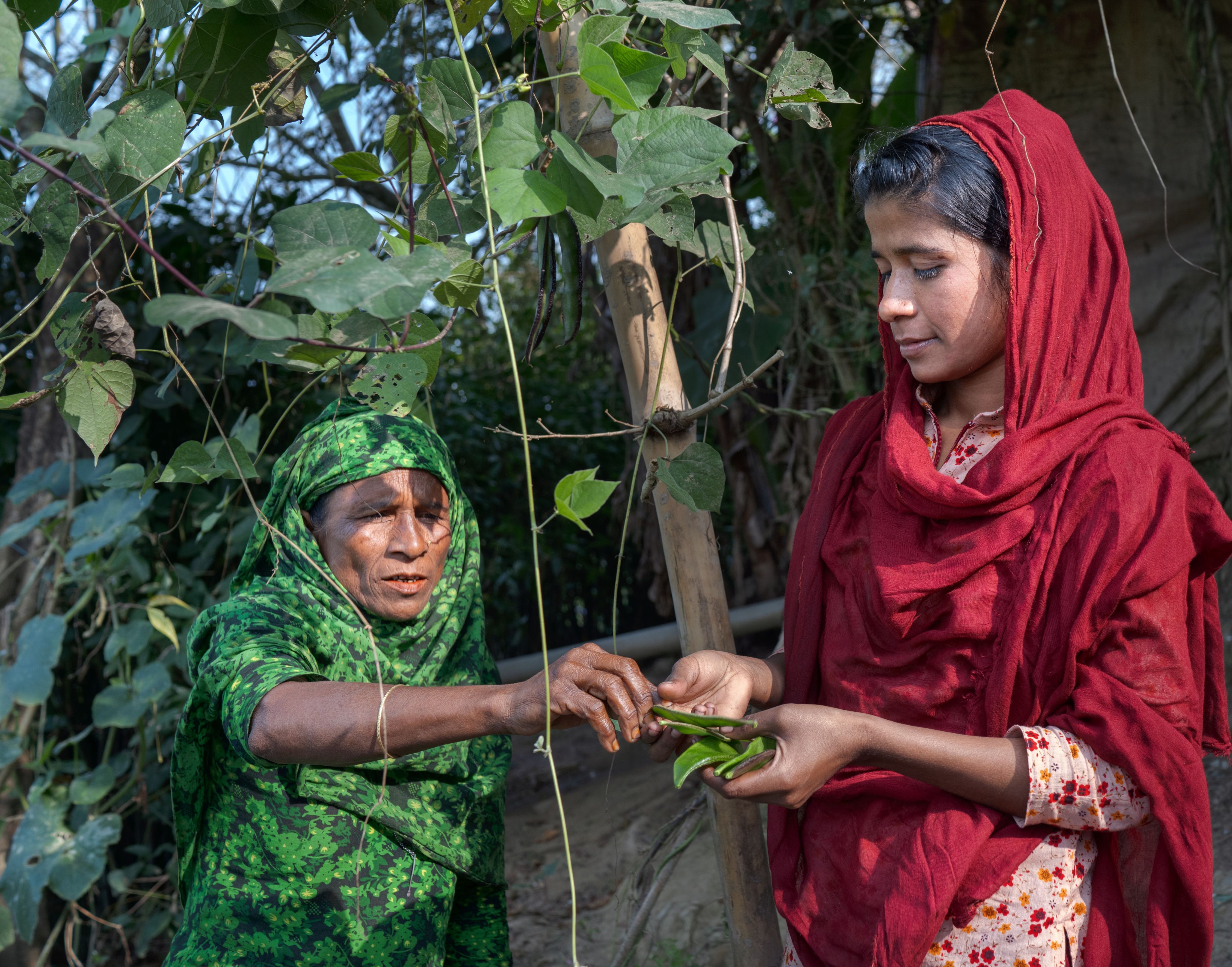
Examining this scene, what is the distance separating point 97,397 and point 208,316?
2.14ft

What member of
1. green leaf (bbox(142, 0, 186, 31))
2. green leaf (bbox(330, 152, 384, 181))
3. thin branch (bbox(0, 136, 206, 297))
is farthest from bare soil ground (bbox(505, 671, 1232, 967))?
green leaf (bbox(142, 0, 186, 31))

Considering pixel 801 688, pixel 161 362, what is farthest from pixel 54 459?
pixel 801 688

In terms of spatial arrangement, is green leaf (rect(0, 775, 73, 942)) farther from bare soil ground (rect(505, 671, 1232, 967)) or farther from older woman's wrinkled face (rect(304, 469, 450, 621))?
older woman's wrinkled face (rect(304, 469, 450, 621))

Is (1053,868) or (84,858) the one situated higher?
(1053,868)

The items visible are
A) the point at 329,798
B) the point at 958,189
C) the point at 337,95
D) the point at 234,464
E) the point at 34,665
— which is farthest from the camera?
the point at 34,665

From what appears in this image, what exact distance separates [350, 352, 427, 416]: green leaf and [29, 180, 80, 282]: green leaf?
0.39 m

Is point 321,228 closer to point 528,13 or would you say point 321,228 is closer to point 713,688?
point 528,13

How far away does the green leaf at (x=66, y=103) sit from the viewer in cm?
122

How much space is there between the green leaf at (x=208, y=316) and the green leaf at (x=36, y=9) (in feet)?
2.43

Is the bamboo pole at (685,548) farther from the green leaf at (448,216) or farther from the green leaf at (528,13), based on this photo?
the green leaf at (448,216)

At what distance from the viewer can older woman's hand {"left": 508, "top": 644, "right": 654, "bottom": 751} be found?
4.28 ft

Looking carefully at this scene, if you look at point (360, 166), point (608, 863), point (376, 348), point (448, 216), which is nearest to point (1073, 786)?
point (376, 348)

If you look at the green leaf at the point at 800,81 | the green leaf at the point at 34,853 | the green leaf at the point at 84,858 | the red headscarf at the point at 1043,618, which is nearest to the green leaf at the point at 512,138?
the green leaf at the point at 800,81

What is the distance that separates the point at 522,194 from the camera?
3.80 feet
